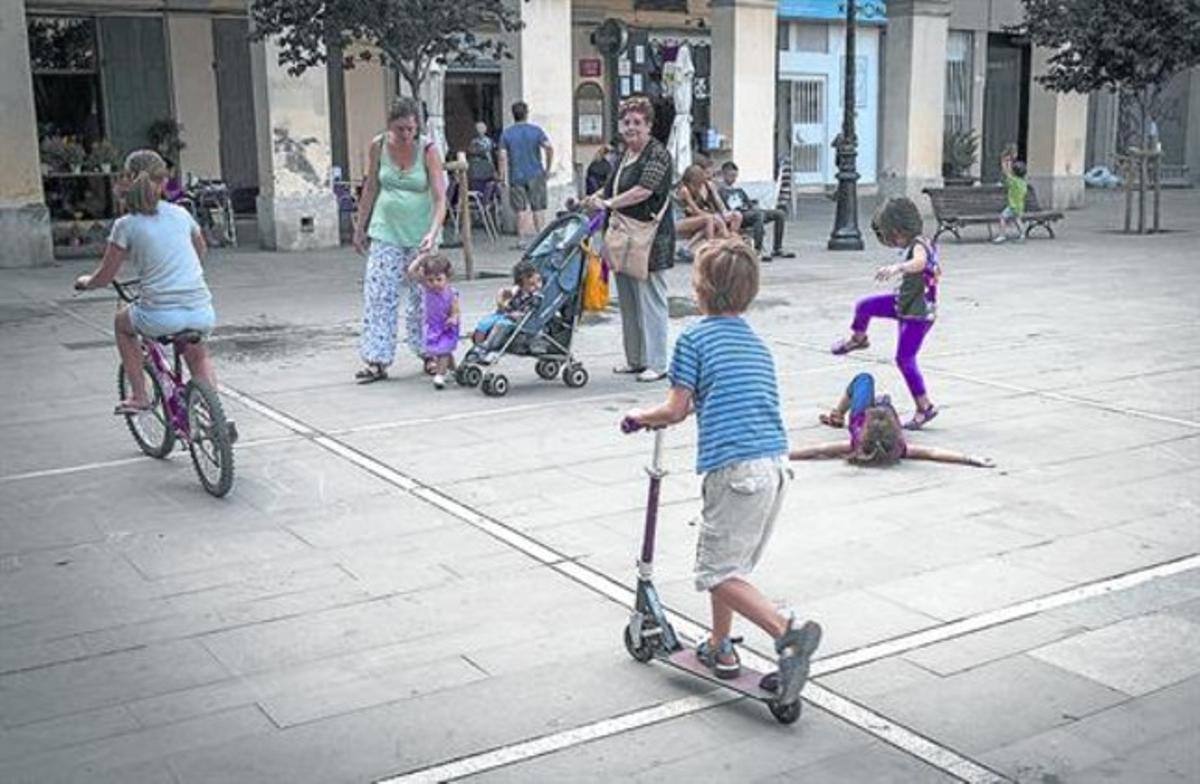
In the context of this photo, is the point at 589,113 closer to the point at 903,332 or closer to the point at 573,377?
the point at 573,377

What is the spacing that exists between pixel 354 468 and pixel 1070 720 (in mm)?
4097

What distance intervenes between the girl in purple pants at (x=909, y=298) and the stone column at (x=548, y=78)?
12974mm

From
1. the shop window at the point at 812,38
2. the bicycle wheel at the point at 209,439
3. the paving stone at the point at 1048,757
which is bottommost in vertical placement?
the paving stone at the point at 1048,757

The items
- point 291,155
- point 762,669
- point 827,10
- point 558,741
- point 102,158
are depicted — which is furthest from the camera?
point 827,10

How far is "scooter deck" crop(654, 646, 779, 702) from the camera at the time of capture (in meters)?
4.12

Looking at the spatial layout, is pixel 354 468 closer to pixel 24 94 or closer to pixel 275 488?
pixel 275 488

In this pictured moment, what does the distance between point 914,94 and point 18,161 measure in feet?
50.0

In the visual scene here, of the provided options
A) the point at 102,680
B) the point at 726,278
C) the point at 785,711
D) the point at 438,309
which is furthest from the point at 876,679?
the point at 438,309

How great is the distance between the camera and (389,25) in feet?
47.5

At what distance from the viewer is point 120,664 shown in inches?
180

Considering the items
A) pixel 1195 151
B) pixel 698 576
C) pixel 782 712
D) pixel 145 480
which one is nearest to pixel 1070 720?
pixel 782 712

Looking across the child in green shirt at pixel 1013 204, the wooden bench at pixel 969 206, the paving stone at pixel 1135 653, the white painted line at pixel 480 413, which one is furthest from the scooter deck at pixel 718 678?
the child in green shirt at pixel 1013 204

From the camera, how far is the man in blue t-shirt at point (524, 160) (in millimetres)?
18234

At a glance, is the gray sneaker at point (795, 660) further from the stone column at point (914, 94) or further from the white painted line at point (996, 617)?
the stone column at point (914, 94)
